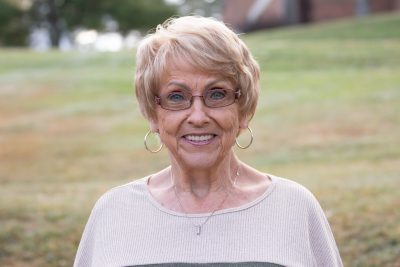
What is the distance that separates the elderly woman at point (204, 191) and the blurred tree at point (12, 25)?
130 feet

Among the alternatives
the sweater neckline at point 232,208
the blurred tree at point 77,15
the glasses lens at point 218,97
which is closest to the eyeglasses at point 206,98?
the glasses lens at point 218,97

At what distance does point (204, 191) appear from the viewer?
3.31m

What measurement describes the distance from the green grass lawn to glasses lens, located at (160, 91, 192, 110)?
3221 mm

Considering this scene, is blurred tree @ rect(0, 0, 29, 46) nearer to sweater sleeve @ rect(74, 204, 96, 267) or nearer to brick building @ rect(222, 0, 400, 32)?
brick building @ rect(222, 0, 400, 32)

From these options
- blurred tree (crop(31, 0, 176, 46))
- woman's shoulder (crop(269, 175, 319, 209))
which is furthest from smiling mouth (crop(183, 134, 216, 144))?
blurred tree (crop(31, 0, 176, 46))

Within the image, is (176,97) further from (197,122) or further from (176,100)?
(197,122)

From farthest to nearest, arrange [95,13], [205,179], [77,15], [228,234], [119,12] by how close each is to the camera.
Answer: [77,15], [95,13], [119,12], [205,179], [228,234]

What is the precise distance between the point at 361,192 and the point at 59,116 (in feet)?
25.2

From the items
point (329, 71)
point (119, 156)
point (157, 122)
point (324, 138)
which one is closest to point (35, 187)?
point (119, 156)

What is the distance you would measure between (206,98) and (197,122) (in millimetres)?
97

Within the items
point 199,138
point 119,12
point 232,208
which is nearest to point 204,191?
point 232,208

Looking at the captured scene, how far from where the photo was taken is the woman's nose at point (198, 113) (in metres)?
3.08

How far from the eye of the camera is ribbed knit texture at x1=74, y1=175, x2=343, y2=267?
312 cm

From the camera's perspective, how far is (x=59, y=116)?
14.1m
